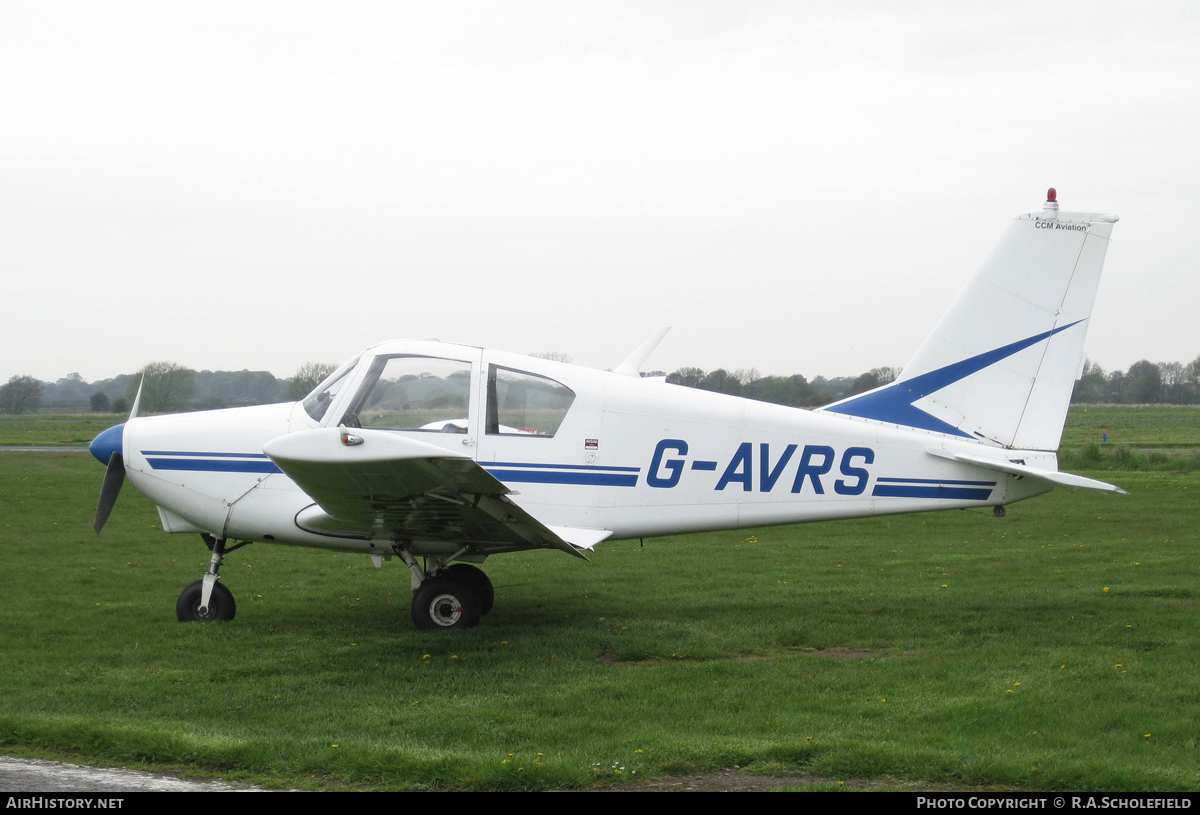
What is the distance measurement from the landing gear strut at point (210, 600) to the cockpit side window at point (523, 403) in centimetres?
241

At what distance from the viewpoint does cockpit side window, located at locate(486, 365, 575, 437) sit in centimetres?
770

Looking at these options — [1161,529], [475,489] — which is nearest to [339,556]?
[475,489]

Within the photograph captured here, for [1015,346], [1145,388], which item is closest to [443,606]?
[1015,346]

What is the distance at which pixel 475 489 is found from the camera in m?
6.51

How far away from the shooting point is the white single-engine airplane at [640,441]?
7.68m

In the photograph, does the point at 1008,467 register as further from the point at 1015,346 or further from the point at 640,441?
the point at 640,441

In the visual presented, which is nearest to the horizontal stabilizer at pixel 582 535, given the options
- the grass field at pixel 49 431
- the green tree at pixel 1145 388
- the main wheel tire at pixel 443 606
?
the main wheel tire at pixel 443 606

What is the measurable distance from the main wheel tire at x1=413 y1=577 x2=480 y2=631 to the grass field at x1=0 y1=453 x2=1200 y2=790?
19 cm

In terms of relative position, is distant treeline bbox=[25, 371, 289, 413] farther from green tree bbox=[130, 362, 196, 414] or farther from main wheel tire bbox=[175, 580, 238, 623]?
main wheel tire bbox=[175, 580, 238, 623]

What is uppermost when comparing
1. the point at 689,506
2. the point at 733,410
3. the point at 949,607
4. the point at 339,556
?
the point at 733,410

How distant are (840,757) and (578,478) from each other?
3.65 m
